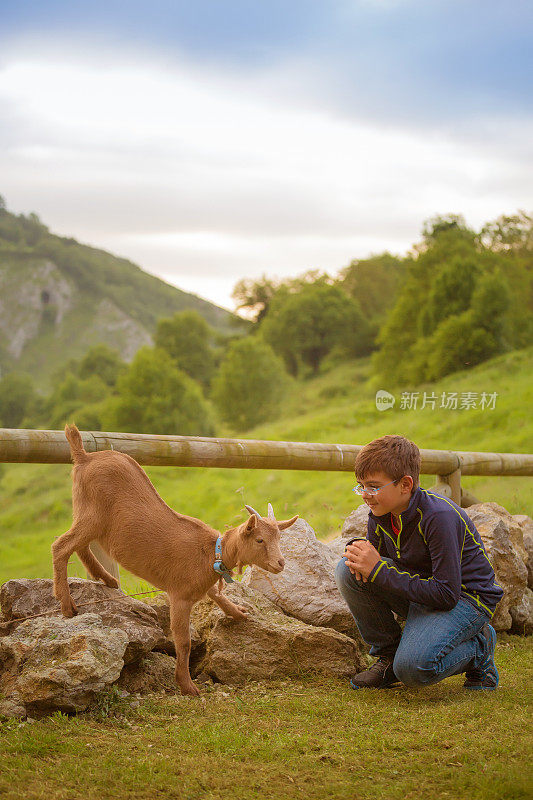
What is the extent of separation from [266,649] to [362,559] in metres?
0.84

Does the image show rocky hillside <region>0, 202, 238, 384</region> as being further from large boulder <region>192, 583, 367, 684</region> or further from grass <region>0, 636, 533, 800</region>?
grass <region>0, 636, 533, 800</region>

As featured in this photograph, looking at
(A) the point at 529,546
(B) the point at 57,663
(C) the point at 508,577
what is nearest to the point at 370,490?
(B) the point at 57,663

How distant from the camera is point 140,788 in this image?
2.57 metres

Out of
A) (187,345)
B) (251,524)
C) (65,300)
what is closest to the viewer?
(251,524)

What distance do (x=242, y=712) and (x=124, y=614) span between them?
2.60ft

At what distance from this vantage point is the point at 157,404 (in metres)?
65.6

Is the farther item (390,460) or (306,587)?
(306,587)

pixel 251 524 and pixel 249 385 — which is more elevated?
pixel 251 524

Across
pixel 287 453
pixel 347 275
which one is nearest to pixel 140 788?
pixel 287 453

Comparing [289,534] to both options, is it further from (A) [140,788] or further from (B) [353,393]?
(B) [353,393]

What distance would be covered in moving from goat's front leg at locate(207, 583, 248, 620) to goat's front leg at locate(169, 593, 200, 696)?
11.9 inches

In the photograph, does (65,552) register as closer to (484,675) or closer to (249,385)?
(484,675)

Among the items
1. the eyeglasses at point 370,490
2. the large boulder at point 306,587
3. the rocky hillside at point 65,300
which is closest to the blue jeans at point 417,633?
the large boulder at point 306,587

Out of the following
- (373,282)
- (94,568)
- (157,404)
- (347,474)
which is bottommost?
(157,404)
